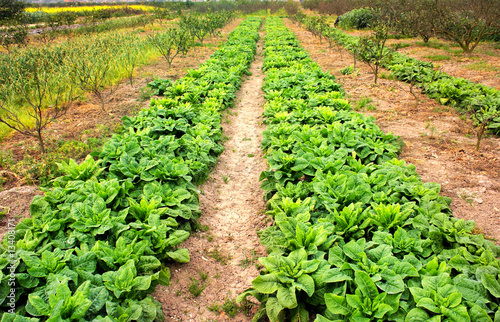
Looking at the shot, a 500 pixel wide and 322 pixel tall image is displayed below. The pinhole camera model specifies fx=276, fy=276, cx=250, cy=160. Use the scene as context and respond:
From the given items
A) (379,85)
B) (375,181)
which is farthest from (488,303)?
(379,85)

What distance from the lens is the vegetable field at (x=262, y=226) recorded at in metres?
2.52

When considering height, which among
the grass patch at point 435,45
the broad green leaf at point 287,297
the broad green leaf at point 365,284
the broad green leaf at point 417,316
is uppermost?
the grass patch at point 435,45

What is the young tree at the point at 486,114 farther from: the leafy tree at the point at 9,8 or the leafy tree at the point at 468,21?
the leafy tree at the point at 9,8

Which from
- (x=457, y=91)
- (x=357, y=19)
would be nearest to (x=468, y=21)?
(x=457, y=91)

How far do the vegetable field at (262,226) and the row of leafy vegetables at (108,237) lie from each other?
0.06 feet

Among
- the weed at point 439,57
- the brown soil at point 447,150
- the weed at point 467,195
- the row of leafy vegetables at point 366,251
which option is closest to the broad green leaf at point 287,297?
the row of leafy vegetables at point 366,251

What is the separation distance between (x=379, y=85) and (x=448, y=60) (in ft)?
17.5

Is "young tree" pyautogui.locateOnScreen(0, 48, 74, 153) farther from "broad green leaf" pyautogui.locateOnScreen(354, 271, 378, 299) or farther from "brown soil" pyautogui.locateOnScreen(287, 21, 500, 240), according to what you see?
"brown soil" pyautogui.locateOnScreen(287, 21, 500, 240)

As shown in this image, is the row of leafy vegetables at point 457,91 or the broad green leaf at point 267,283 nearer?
the broad green leaf at point 267,283

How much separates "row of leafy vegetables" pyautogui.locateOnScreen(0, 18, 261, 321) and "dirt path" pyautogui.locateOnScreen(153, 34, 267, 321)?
10.3 inches

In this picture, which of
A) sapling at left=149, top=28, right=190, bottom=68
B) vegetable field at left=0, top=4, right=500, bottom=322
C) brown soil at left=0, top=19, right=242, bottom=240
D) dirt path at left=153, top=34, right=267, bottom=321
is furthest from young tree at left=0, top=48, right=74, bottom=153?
sapling at left=149, top=28, right=190, bottom=68

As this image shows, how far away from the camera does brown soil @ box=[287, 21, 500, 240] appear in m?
4.20

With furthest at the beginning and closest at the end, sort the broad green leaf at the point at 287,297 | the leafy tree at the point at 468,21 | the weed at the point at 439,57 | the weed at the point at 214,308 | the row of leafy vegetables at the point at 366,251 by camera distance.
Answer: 1. the weed at the point at 439,57
2. the leafy tree at the point at 468,21
3. the weed at the point at 214,308
4. the broad green leaf at the point at 287,297
5. the row of leafy vegetables at the point at 366,251

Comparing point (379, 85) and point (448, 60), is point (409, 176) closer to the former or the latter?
point (379, 85)
